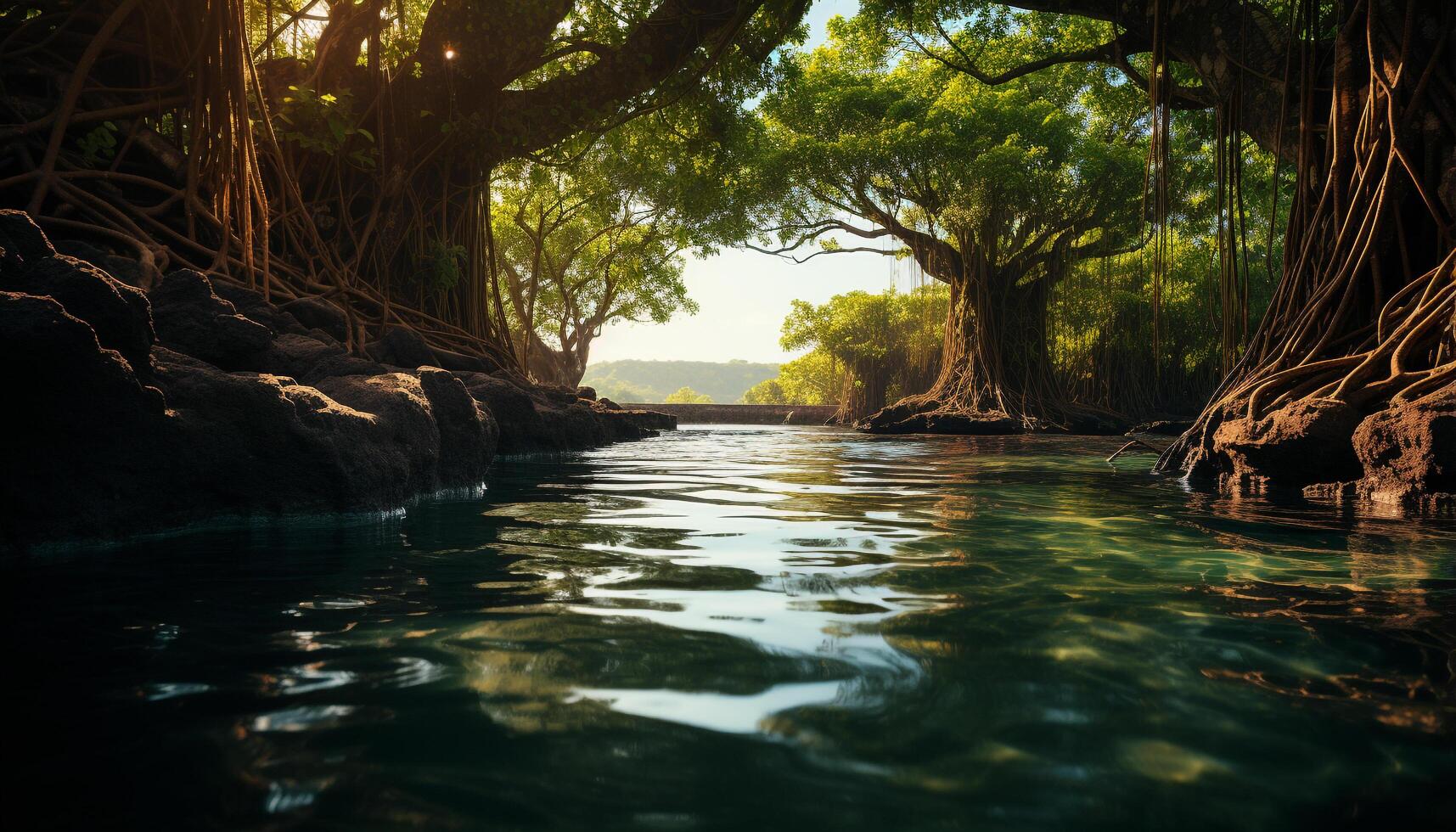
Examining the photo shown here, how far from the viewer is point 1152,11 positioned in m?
5.43

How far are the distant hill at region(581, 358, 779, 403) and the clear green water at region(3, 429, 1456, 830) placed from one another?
160333 mm

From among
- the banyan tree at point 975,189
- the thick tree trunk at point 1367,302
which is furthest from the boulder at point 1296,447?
the banyan tree at point 975,189

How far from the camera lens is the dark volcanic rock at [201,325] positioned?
130 inches

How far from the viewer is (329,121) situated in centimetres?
534

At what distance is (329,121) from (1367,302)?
19.6 ft

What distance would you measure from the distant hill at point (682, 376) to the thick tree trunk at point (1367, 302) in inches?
6229

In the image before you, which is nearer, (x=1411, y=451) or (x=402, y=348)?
(x=1411, y=451)

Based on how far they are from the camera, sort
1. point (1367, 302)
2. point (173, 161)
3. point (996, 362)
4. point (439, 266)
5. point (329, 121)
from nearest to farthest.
Answer: point (1367, 302)
point (173, 161)
point (329, 121)
point (439, 266)
point (996, 362)

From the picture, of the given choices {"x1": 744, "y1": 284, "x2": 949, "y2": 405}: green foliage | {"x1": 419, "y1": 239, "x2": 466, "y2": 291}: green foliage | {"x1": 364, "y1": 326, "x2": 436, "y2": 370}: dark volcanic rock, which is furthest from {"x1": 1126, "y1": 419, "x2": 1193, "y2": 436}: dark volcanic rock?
{"x1": 364, "y1": 326, "x2": 436, "y2": 370}: dark volcanic rock

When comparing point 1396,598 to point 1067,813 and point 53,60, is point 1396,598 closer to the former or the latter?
point 1067,813

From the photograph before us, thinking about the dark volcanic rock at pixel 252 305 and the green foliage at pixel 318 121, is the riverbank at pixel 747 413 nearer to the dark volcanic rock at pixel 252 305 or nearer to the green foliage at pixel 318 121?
the green foliage at pixel 318 121

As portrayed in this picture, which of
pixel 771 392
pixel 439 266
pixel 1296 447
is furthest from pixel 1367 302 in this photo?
pixel 771 392

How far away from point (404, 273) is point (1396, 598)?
6.80m

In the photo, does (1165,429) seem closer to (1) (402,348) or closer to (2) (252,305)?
(1) (402,348)
